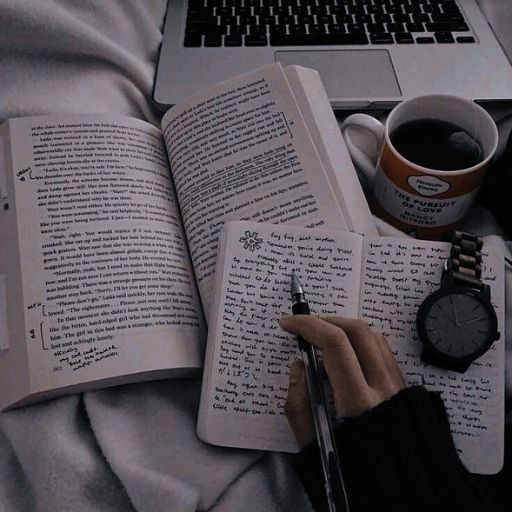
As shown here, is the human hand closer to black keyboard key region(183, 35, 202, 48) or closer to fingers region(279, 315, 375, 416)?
fingers region(279, 315, 375, 416)

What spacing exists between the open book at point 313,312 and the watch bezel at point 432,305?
0.02 m

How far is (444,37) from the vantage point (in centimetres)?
70

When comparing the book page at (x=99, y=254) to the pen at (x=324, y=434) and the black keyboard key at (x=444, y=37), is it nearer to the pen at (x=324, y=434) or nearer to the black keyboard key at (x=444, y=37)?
the pen at (x=324, y=434)

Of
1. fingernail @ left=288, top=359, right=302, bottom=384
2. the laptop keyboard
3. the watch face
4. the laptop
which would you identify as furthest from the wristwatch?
the laptop keyboard

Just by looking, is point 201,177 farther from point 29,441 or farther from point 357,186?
point 29,441

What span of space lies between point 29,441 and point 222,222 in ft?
0.79

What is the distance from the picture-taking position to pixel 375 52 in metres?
0.69

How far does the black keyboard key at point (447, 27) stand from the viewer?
713 mm

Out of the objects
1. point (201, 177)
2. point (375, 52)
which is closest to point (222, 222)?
point (201, 177)

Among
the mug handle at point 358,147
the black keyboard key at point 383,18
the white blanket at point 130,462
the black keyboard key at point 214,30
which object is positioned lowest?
the white blanket at point 130,462

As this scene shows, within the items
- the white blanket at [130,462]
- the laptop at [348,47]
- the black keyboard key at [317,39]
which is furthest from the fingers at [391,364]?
the black keyboard key at [317,39]

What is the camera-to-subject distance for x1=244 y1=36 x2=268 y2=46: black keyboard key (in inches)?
27.8

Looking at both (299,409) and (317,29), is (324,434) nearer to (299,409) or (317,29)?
(299,409)

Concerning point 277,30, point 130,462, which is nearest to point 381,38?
point 277,30
